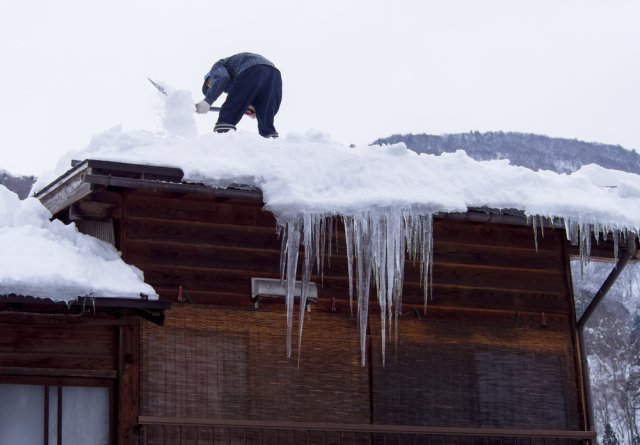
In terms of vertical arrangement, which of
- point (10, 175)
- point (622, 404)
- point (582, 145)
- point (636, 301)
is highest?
point (582, 145)

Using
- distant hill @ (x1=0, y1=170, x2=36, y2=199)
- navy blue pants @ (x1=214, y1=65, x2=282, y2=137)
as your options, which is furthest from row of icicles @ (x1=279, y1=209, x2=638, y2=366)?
distant hill @ (x1=0, y1=170, x2=36, y2=199)

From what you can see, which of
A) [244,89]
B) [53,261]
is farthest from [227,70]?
[53,261]

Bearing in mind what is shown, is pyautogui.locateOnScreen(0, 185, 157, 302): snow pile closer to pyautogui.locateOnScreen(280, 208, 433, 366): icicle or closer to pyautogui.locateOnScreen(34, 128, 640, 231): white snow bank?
pyautogui.locateOnScreen(34, 128, 640, 231): white snow bank

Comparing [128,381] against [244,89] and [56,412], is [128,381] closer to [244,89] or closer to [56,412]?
[56,412]

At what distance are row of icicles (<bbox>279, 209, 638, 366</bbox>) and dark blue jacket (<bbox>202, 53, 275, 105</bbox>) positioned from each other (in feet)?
7.00

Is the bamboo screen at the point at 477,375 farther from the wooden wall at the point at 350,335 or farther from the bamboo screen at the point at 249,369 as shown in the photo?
the bamboo screen at the point at 249,369

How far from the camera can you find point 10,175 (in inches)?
1766

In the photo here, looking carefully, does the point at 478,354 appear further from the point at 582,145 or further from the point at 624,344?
the point at 582,145

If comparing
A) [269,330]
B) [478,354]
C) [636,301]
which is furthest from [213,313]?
[636,301]

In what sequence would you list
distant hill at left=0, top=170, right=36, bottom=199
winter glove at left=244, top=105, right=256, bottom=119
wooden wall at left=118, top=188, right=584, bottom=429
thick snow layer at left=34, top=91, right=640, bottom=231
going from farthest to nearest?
distant hill at left=0, top=170, right=36, bottom=199 → winter glove at left=244, top=105, right=256, bottom=119 → wooden wall at left=118, top=188, right=584, bottom=429 → thick snow layer at left=34, top=91, right=640, bottom=231

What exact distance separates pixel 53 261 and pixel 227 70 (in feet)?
12.4

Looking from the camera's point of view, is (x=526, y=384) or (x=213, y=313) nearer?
(x=213, y=313)

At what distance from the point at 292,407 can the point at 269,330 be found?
702 millimetres

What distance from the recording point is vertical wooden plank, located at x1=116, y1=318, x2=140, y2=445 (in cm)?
880
